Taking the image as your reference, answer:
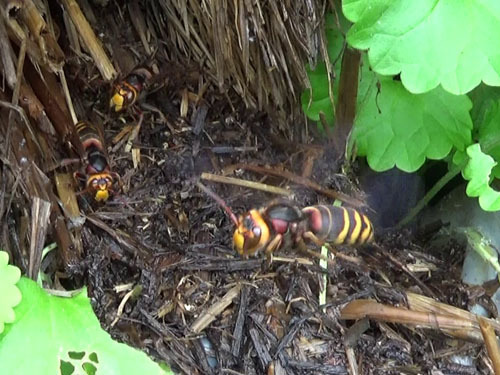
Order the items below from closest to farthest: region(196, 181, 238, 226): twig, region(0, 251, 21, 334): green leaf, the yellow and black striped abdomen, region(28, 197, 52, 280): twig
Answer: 1. region(0, 251, 21, 334): green leaf
2. region(28, 197, 52, 280): twig
3. the yellow and black striped abdomen
4. region(196, 181, 238, 226): twig

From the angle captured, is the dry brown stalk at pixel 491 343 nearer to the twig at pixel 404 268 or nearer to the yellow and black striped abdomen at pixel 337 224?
the twig at pixel 404 268

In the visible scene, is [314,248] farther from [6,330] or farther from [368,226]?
[6,330]

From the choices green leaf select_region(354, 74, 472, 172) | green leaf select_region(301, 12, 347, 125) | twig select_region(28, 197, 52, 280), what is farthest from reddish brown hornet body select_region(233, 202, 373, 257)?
twig select_region(28, 197, 52, 280)

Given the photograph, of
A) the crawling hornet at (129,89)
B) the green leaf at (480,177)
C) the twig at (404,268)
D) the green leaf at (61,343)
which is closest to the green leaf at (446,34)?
the green leaf at (480,177)

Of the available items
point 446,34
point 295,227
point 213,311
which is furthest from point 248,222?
point 446,34

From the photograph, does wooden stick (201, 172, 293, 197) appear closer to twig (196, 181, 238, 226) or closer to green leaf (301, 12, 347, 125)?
twig (196, 181, 238, 226)

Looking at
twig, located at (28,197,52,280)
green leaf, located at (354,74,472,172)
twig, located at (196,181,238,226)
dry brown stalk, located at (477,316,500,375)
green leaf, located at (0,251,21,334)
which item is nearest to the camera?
green leaf, located at (0,251,21,334)

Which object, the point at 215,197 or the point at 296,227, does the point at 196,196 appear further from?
the point at 296,227
